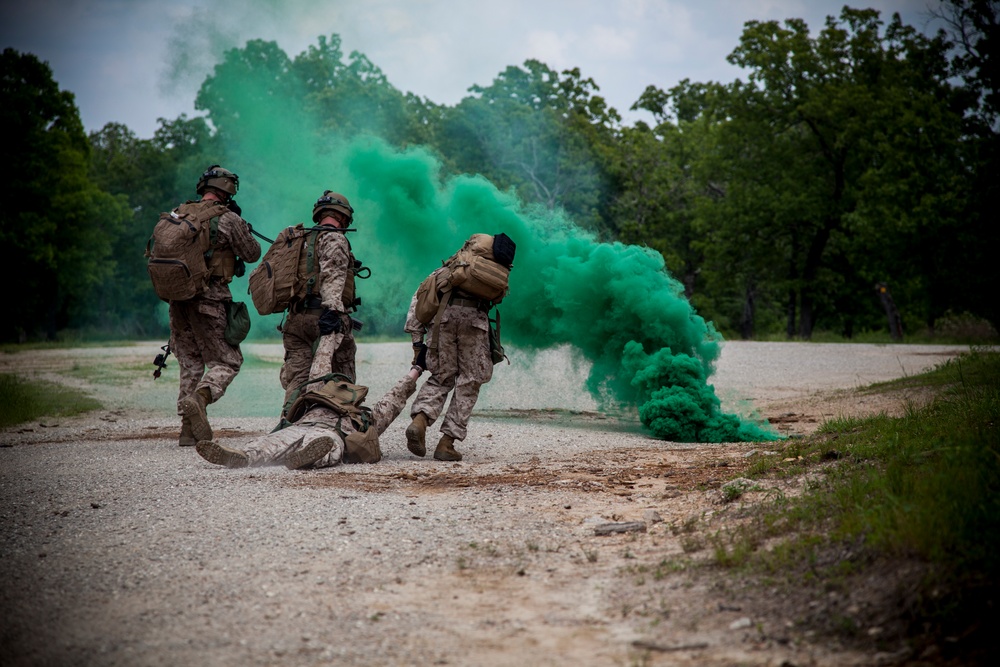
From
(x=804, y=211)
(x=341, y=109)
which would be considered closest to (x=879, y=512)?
(x=804, y=211)

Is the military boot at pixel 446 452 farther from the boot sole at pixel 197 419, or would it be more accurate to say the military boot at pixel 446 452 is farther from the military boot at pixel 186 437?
the military boot at pixel 186 437

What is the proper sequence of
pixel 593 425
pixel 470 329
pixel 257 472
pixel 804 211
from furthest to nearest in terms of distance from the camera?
pixel 804 211
pixel 593 425
pixel 470 329
pixel 257 472

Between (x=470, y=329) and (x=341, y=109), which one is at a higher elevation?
(x=341, y=109)

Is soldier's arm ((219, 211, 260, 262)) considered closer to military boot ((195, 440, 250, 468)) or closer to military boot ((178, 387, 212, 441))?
military boot ((178, 387, 212, 441))

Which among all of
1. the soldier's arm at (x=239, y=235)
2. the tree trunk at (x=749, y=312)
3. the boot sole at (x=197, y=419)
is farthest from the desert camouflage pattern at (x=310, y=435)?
the tree trunk at (x=749, y=312)

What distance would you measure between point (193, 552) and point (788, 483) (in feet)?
11.6

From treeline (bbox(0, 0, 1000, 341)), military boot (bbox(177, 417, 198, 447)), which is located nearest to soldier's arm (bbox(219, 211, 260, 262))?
military boot (bbox(177, 417, 198, 447))

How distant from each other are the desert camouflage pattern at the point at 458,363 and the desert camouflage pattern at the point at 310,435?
0.96 feet

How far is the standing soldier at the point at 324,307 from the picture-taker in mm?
7652

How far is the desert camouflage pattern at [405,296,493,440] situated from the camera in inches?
307

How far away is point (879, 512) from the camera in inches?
166

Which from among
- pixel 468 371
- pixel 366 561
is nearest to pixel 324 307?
pixel 468 371

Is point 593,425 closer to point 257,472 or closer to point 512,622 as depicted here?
point 257,472

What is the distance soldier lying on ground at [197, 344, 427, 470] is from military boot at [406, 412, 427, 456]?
27cm
